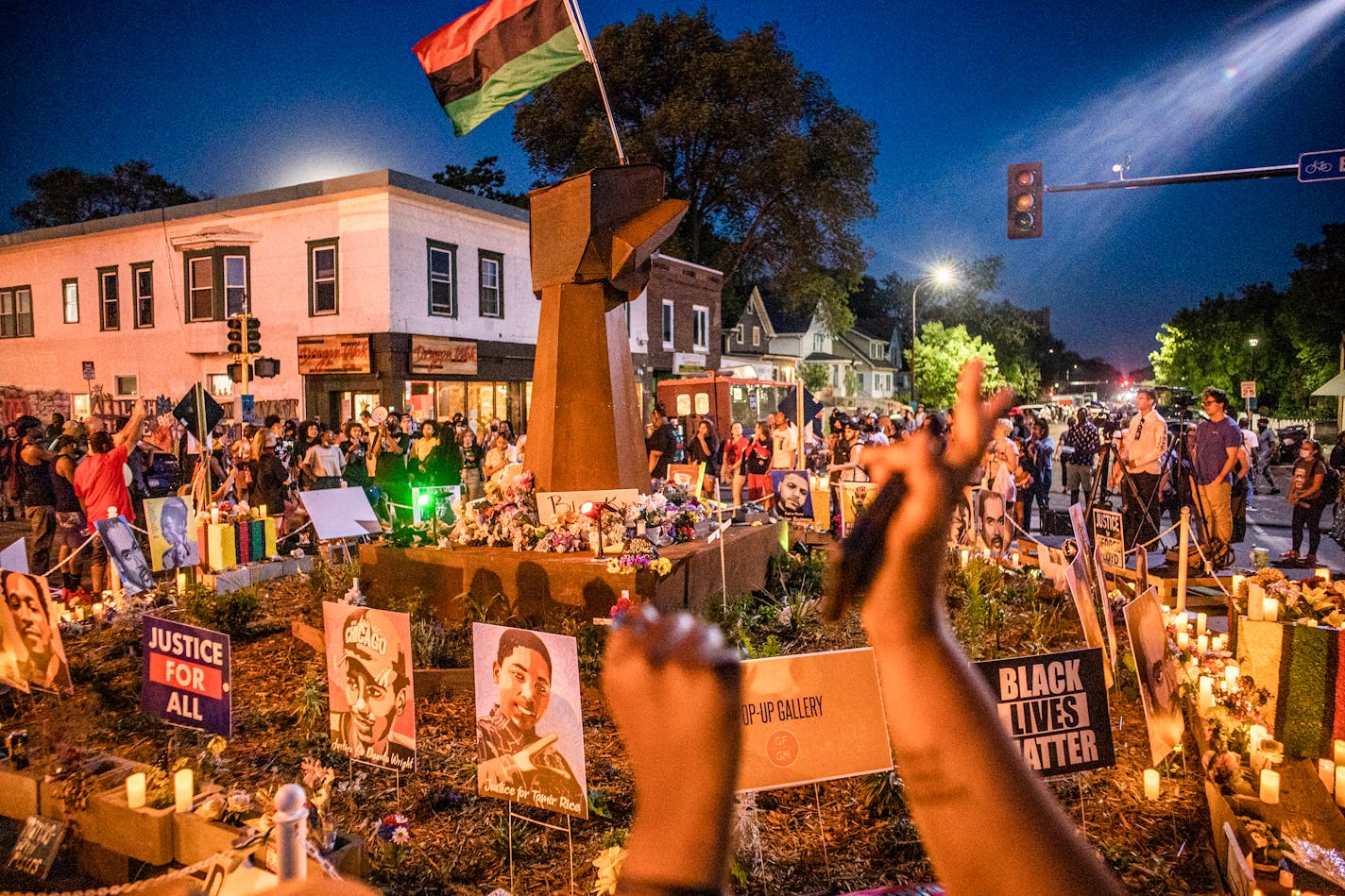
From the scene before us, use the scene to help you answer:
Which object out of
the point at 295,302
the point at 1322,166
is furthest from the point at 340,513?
the point at 295,302

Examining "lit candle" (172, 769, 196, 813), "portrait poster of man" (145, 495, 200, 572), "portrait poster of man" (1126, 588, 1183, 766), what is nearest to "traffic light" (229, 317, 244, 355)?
"portrait poster of man" (145, 495, 200, 572)

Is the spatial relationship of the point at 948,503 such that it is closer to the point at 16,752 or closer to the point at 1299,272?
the point at 16,752

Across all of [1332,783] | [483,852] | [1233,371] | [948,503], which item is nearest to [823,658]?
[483,852]

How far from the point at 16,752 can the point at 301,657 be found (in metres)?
2.46

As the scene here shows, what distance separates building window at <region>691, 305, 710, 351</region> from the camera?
39.9 meters

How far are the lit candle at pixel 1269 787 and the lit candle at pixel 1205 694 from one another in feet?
3.02

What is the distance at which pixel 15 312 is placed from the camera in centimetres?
3050

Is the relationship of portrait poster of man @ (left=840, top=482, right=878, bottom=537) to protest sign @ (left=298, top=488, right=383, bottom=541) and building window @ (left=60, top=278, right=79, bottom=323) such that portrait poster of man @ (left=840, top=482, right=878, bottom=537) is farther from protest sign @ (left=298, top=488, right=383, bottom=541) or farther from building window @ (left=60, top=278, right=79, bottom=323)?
building window @ (left=60, top=278, right=79, bottom=323)

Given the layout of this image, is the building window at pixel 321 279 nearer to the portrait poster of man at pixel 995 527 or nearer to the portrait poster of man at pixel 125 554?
the portrait poster of man at pixel 125 554

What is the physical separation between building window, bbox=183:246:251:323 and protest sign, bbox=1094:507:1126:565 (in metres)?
24.9

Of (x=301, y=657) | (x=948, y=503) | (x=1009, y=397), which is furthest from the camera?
(x=301, y=657)

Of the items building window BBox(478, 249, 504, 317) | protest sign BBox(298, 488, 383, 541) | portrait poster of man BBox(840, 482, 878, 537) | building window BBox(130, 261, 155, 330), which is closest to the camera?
protest sign BBox(298, 488, 383, 541)

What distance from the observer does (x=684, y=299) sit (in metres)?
38.9

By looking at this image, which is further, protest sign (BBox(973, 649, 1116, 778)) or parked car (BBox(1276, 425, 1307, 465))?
parked car (BBox(1276, 425, 1307, 465))
